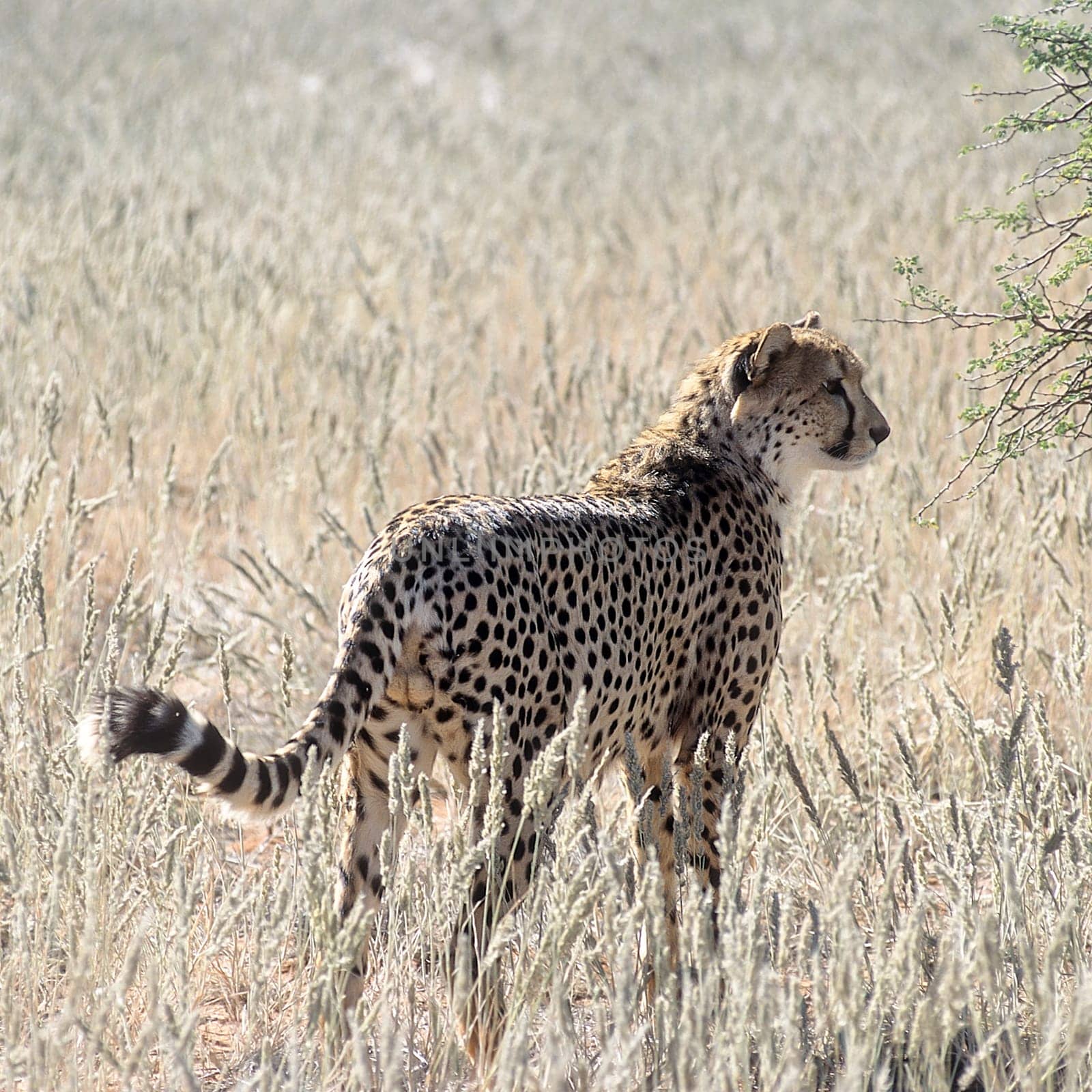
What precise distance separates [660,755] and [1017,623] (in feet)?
4.21

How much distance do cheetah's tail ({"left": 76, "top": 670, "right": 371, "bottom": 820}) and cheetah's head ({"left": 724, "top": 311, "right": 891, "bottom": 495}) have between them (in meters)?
1.33

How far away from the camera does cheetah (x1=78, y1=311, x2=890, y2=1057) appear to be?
7.37ft

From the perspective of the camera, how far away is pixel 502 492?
4070mm

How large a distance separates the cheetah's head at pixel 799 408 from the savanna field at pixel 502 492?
27 centimetres

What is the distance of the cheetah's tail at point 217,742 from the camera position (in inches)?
74.7

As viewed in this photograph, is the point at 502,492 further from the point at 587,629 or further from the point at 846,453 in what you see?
the point at 587,629

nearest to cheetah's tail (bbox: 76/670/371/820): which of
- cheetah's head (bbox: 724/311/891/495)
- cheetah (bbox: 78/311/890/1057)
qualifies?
cheetah (bbox: 78/311/890/1057)

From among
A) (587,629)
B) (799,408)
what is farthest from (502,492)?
(587,629)

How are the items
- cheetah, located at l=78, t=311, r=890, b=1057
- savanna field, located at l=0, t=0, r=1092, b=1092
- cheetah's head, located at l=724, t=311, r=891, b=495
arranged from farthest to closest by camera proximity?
cheetah's head, located at l=724, t=311, r=891, b=495, cheetah, located at l=78, t=311, r=890, b=1057, savanna field, located at l=0, t=0, r=1092, b=1092

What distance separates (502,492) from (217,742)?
2.15 m

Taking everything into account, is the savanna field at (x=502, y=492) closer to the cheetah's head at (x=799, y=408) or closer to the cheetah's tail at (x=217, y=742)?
the cheetah's tail at (x=217, y=742)

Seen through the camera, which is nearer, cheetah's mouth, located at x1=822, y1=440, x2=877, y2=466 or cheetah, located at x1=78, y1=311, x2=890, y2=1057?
cheetah, located at x1=78, y1=311, x2=890, y2=1057

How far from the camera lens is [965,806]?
2.81 metres

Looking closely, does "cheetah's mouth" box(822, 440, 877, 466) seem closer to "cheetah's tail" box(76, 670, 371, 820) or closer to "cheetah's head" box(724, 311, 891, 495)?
"cheetah's head" box(724, 311, 891, 495)
